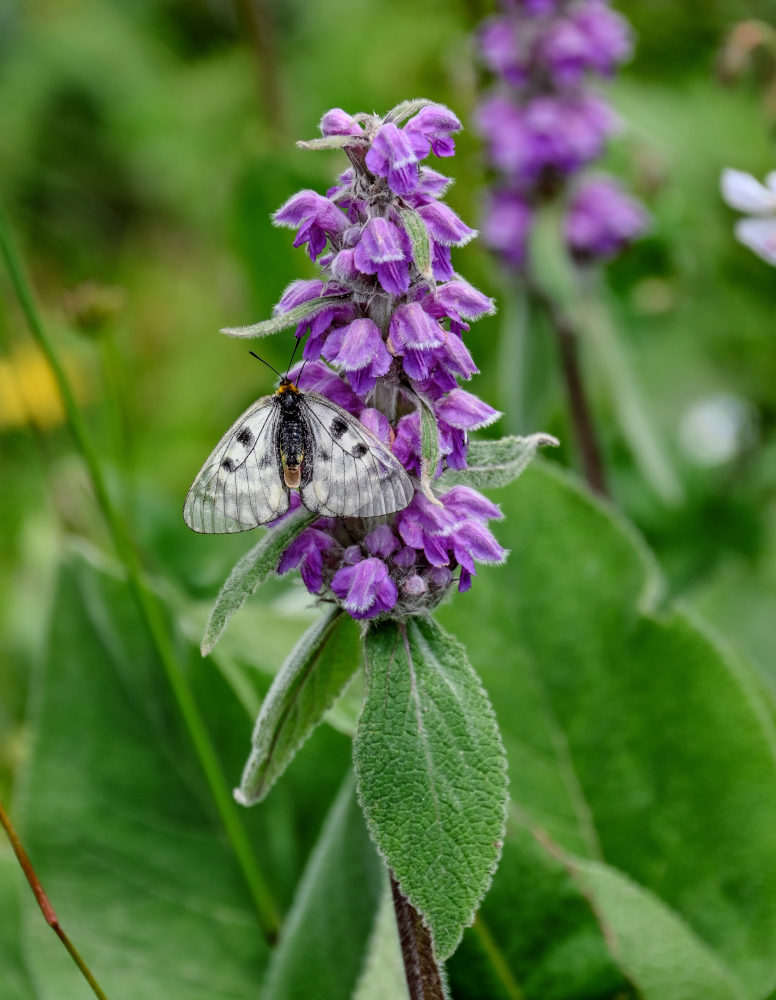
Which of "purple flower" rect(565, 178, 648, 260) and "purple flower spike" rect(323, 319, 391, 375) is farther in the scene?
"purple flower" rect(565, 178, 648, 260)

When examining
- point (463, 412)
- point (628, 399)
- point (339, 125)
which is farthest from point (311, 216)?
point (628, 399)

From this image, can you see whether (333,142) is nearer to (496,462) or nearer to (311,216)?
(311,216)

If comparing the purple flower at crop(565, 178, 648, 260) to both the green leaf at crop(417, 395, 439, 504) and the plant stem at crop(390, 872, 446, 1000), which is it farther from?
the plant stem at crop(390, 872, 446, 1000)

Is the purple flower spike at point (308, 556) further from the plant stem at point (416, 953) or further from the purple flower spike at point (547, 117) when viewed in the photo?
the purple flower spike at point (547, 117)

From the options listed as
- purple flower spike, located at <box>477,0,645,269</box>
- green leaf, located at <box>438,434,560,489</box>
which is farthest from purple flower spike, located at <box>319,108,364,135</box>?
purple flower spike, located at <box>477,0,645,269</box>

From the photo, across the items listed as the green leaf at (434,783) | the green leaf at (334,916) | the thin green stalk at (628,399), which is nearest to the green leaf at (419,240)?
the green leaf at (434,783)

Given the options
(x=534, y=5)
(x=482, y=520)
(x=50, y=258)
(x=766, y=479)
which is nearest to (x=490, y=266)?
(x=534, y=5)
